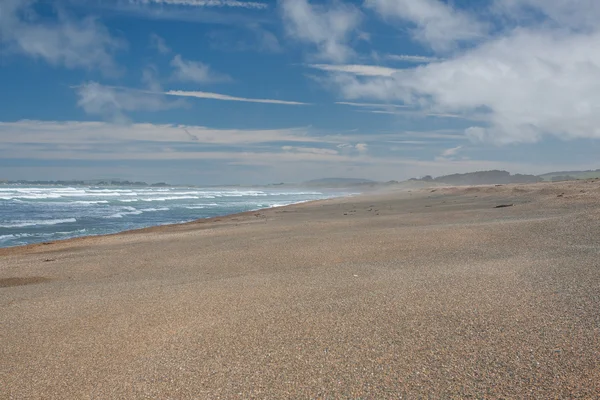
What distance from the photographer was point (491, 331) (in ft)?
14.2

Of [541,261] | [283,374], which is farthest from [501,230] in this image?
[283,374]

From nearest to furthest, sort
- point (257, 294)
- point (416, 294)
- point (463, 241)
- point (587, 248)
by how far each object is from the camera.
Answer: point (416, 294)
point (257, 294)
point (587, 248)
point (463, 241)

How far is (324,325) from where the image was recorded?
4.79 m

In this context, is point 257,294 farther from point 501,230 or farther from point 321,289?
point 501,230

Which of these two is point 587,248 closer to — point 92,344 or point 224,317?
point 224,317

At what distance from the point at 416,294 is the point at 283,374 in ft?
8.22

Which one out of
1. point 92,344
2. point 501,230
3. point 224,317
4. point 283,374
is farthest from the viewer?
point 501,230

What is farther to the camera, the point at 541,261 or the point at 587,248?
the point at 587,248

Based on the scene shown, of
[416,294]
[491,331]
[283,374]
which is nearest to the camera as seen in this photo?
[283,374]

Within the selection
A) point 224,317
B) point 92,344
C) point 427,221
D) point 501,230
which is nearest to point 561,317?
point 224,317

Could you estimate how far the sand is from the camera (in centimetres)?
360

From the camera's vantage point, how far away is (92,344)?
15.2ft

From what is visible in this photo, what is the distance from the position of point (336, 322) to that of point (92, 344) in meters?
2.47

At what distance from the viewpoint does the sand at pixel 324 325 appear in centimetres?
360
